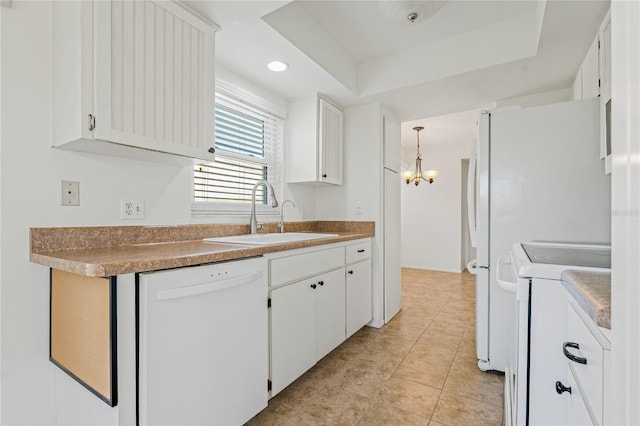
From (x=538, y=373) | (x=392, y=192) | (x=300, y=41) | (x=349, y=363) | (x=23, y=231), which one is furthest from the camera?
(x=392, y=192)

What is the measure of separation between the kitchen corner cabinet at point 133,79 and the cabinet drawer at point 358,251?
4.26 ft

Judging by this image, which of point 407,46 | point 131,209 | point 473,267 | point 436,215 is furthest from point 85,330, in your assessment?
point 436,215

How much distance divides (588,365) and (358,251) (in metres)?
1.88

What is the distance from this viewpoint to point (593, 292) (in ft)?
2.11

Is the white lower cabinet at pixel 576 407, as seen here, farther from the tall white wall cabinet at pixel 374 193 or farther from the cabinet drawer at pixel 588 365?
the tall white wall cabinet at pixel 374 193

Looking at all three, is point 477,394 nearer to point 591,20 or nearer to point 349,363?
point 349,363

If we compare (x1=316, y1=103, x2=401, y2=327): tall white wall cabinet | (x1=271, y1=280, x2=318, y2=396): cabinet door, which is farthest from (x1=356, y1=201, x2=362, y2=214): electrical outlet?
(x1=271, y1=280, x2=318, y2=396): cabinet door

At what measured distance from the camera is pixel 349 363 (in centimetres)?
213

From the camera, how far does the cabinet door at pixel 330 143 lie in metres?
2.66

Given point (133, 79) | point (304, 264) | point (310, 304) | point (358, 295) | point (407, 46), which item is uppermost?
point (407, 46)

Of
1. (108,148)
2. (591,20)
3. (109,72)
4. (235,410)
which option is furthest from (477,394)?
(109,72)

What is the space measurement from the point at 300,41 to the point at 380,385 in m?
2.20

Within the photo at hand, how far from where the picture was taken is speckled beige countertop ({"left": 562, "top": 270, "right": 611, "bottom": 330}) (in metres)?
0.54

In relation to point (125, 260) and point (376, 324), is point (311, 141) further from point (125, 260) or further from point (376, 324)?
point (125, 260)
